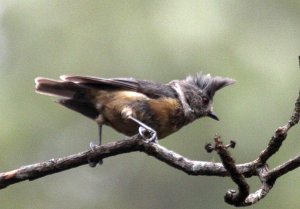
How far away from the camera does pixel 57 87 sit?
4.59 meters

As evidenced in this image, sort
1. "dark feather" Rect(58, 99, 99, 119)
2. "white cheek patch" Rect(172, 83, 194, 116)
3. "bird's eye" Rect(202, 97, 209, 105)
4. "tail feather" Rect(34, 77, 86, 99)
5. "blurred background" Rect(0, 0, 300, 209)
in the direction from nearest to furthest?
"tail feather" Rect(34, 77, 86, 99)
"dark feather" Rect(58, 99, 99, 119)
"white cheek patch" Rect(172, 83, 194, 116)
"bird's eye" Rect(202, 97, 209, 105)
"blurred background" Rect(0, 0, 300, 209)

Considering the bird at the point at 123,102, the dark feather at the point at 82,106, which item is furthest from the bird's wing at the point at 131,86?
the dark feather at the point at 82,106

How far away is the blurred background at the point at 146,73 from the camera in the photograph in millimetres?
6582

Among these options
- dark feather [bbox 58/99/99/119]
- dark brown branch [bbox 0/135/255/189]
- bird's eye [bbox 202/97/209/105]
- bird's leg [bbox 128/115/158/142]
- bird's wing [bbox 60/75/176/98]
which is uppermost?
bird's eye [bbox 202/97/209/105]

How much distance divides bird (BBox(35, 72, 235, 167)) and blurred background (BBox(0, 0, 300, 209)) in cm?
167

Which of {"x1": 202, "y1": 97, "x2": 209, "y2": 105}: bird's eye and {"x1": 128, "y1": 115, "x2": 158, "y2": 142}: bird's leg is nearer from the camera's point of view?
{"x1": 128, "y1": 115, "x2": 158, "y2": 142}: bird's leg

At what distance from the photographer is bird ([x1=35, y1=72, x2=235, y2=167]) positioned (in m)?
4.59

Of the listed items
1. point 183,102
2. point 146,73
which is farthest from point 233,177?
point 146,73

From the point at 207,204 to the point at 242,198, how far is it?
16.6 ft

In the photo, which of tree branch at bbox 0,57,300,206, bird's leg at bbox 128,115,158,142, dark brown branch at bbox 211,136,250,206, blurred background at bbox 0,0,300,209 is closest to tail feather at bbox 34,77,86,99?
bird's leg at bbox 128,115,158,142

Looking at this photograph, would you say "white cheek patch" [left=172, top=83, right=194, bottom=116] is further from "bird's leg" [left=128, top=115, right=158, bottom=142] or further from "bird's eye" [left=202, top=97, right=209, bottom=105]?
"bird's leg" [left=128, top=115, right=158, bottom=142]

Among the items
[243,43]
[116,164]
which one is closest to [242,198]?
[243,43]

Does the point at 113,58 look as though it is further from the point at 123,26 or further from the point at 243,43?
the point at 243,43

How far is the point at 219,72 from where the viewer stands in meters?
6.61
